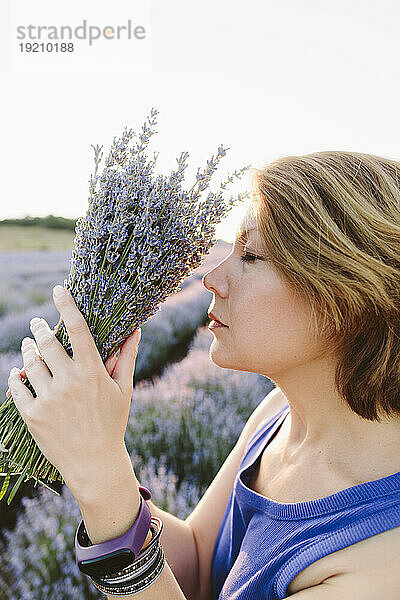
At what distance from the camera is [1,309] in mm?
2979

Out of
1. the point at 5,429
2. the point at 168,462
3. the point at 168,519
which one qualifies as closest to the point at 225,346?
the point at 5,429

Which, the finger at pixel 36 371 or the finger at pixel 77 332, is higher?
the finger at pixel 77 332

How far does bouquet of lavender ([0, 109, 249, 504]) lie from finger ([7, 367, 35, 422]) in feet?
0.38

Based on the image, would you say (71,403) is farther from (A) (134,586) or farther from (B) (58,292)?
(A) (134,586)

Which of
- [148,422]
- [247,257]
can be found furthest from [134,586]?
[148,422]

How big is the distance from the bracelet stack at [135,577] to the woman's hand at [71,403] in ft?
0.66

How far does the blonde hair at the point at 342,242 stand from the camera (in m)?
1.16

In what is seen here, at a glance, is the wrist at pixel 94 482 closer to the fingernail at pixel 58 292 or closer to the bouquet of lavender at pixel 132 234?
the bouquet of lavender at pixel 132 234

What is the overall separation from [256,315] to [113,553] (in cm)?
55

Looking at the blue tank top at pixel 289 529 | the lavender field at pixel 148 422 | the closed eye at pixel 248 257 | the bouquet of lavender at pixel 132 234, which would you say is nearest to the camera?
the bouquet of lavender at pixel 132 234

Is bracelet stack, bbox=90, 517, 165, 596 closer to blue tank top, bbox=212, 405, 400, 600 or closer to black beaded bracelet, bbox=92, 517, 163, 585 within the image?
black beaded bracelet, bbox=92, 517, 163, 585

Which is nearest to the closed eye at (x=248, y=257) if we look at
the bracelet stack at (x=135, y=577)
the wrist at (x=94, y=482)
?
the wrist at (x=94, y=482)

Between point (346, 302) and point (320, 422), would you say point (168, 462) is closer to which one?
point (320, 422)

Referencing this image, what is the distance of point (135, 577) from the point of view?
1.08m
